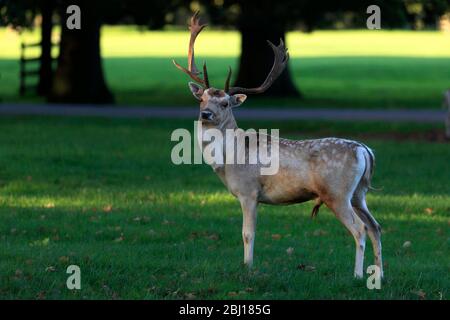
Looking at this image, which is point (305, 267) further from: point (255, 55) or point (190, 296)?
point (255, 55)

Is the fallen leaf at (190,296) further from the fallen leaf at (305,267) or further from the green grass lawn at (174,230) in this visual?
the fallen leaf at (305,267)

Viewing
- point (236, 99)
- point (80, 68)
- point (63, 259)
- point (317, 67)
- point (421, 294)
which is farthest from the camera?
point (317, 67)

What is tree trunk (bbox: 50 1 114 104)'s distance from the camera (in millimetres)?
33188

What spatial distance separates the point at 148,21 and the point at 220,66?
26.1 metres

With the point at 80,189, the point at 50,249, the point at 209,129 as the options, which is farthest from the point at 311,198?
the point at 80,189

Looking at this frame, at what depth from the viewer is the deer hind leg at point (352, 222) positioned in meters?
10.8

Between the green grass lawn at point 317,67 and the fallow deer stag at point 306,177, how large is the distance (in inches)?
951

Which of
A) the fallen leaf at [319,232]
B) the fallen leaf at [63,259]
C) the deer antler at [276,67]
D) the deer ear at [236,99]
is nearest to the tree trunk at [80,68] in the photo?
the fallen leaf at [319,232]

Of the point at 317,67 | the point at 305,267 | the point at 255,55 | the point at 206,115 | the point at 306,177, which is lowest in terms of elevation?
the point at 317,67

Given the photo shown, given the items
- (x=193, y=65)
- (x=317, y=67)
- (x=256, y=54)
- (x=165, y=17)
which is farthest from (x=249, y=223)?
(x=317, y=67)

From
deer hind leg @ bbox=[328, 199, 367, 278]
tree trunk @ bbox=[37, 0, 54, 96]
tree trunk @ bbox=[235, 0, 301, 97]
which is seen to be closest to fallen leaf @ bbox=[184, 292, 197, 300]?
deer hind leg @ bbox=[328, 199, 367, 278]

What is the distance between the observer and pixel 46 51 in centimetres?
3759

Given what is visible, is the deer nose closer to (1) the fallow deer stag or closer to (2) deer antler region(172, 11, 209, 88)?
(1) the fallow deer stag

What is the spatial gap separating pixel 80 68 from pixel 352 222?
2333cm
